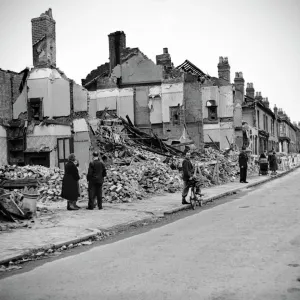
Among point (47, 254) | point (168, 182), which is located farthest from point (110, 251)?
point (168, 182)

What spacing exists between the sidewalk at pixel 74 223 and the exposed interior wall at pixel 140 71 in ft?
65.8

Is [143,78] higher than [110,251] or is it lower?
higher

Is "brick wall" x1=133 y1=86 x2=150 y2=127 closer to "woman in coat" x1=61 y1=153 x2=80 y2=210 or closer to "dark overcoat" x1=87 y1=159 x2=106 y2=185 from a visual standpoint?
"dark overcoat" x1=87 y1=159 x2=106 y2=185

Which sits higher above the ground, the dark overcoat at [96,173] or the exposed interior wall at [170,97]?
the exposed interior wall at [170,97]

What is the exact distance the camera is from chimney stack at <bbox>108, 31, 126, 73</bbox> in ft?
122

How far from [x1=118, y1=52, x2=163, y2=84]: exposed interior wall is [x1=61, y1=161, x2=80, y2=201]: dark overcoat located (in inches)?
884

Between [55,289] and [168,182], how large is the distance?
14790mm

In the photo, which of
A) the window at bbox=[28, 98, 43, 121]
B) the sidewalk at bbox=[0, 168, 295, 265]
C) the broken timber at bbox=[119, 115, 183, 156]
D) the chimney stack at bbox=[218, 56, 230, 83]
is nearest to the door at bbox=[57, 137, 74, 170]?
the window at bbox=[28, 98, 43, 121]

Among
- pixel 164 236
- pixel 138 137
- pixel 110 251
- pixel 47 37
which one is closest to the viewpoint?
pixel 110 251

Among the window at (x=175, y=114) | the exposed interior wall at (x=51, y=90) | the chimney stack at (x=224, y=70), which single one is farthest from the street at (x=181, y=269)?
the chimney stack at (x=224, y=70)

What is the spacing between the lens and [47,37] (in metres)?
23.8

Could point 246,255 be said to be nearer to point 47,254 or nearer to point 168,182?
point 47,254

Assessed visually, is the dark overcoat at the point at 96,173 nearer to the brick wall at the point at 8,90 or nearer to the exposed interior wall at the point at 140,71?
the brick wall at the point at 8,90

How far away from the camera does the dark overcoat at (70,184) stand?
12.9 meters
